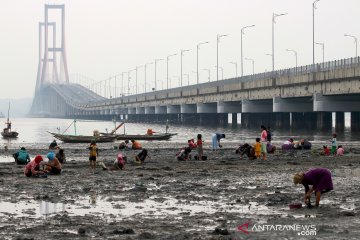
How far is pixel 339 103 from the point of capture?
85125 millimetres

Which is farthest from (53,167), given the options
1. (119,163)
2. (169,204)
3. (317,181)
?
(317,181)

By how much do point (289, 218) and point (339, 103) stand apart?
69.1m

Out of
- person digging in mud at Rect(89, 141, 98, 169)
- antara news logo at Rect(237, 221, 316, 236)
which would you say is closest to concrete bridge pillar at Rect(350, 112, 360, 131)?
person digging in mud at Rect(89, 141, 98, 169)

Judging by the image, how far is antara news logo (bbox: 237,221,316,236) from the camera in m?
15.7

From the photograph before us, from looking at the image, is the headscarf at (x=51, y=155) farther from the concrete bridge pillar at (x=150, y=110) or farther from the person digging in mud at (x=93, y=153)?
the concrete bridge pillar at (x=150, y=110)

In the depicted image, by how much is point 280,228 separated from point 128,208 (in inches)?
187

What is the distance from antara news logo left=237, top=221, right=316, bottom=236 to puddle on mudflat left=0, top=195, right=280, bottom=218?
1.97 metres

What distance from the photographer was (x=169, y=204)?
20.4 metres

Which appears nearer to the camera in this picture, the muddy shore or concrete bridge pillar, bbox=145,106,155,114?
the muddy shore

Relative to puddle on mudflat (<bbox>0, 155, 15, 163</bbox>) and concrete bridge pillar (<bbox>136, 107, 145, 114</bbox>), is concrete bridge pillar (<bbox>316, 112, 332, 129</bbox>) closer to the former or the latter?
puddle on mudflat (<bbox>0, 155, 15, 163</bbox>)

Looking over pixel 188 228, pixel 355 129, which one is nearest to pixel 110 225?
pixel 188 228

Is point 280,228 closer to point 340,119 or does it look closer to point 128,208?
point 128,208

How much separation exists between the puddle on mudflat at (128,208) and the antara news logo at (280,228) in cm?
197

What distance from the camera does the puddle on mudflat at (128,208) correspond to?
18.7 metres
